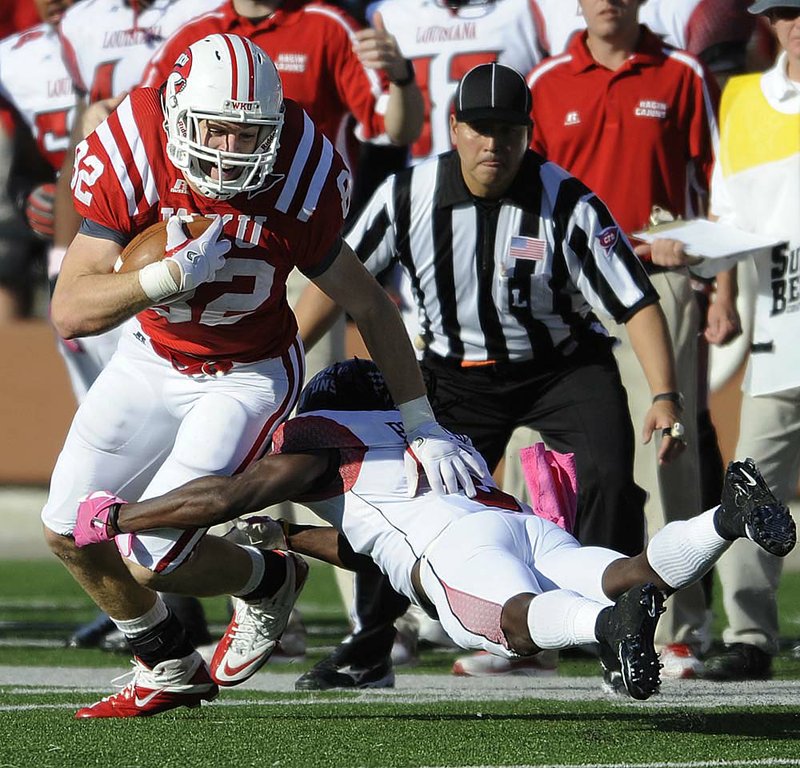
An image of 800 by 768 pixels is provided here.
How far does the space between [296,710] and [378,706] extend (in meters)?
0.22

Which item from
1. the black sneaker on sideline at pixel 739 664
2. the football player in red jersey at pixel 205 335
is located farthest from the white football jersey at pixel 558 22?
the black sneaker on sideline at pixel 739 664

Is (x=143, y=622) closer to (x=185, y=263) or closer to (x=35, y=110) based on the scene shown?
(x=185, y=263)

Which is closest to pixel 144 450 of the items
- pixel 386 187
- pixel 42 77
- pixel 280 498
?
pixel 280 498

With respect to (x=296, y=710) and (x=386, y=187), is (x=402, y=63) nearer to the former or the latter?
(x=386, y=187)

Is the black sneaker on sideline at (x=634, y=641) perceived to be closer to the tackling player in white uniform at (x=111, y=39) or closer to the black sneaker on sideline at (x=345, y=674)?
the black sneaker on sideline at (x=345, y=674)

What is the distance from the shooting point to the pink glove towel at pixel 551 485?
4094mm

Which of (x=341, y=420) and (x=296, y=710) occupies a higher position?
(x=341, y=420)

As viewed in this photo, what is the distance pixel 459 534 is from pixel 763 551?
164cm

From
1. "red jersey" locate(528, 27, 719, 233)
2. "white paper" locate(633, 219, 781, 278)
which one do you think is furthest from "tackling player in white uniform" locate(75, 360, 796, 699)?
"red jersey" locate(528, 27, 719, 233)

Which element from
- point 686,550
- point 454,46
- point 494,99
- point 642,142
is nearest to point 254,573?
point 686,550

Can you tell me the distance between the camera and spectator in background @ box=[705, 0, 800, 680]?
4.98m

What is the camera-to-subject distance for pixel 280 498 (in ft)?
13.0

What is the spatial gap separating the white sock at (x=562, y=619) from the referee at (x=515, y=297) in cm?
134

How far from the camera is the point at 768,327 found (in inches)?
199
